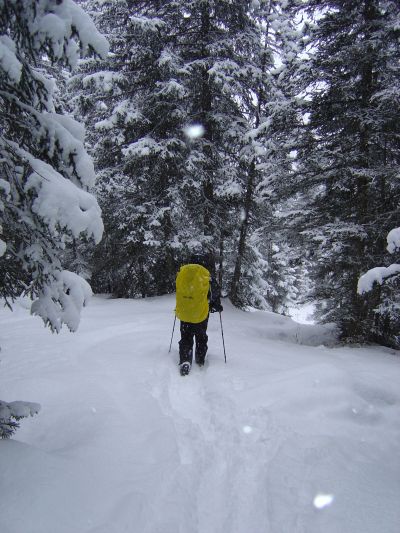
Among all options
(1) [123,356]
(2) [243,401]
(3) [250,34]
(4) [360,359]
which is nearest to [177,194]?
(3) [250,34]

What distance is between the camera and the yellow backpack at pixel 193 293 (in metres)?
6.54

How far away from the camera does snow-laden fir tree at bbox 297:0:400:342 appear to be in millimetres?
8398

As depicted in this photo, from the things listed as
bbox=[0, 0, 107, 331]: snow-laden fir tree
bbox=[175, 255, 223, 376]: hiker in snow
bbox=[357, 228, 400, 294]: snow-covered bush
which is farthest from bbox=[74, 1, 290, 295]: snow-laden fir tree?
bbox=[0, 0, 107, 331]: snow-laden fir tree

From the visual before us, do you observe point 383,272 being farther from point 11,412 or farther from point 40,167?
point 11,412

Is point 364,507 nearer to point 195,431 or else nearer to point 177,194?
point 195,431

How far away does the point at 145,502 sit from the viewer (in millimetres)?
3047

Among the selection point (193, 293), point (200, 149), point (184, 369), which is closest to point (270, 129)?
point (200, 149)

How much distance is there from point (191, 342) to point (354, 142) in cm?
708

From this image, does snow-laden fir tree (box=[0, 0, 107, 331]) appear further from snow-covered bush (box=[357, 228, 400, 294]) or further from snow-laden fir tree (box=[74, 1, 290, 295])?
snow-laden fir tree (box=[74, 1, 290, 295])

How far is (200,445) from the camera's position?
408 cm

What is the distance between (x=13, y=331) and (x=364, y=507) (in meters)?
8.99

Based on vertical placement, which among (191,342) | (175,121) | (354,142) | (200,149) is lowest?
(191,342)

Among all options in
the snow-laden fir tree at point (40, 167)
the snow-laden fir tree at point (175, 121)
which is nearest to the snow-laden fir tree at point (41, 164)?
the snow-laden fir tree at point (40, 167)

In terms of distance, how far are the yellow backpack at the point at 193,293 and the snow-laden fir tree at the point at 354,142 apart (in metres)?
3.82
